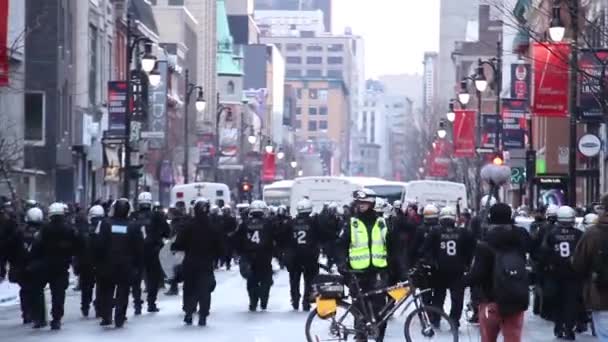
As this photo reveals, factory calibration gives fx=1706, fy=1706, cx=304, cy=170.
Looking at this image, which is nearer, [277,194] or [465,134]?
[465,134]

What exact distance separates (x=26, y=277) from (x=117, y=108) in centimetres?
2742

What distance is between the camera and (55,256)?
79.3ft

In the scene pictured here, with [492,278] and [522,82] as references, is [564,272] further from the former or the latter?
[522,82]

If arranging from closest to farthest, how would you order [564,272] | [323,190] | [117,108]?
[564,272] → [117,108] → [323,190]

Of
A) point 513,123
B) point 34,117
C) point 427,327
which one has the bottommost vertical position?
point 427,327

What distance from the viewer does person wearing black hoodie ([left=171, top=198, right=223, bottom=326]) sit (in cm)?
2467

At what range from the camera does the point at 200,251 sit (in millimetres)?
24719

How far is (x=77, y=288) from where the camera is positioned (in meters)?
35.4

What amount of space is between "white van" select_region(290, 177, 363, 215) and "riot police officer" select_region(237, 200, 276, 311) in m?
29.1

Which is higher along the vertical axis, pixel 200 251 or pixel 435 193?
pixel 200 251

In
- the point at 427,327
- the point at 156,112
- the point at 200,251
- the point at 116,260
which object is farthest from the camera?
the point at 156,112

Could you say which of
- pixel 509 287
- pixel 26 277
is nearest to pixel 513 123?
pixel 26 277

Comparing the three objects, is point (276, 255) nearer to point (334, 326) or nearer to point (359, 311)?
point (359, 311)

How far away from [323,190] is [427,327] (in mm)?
39553
